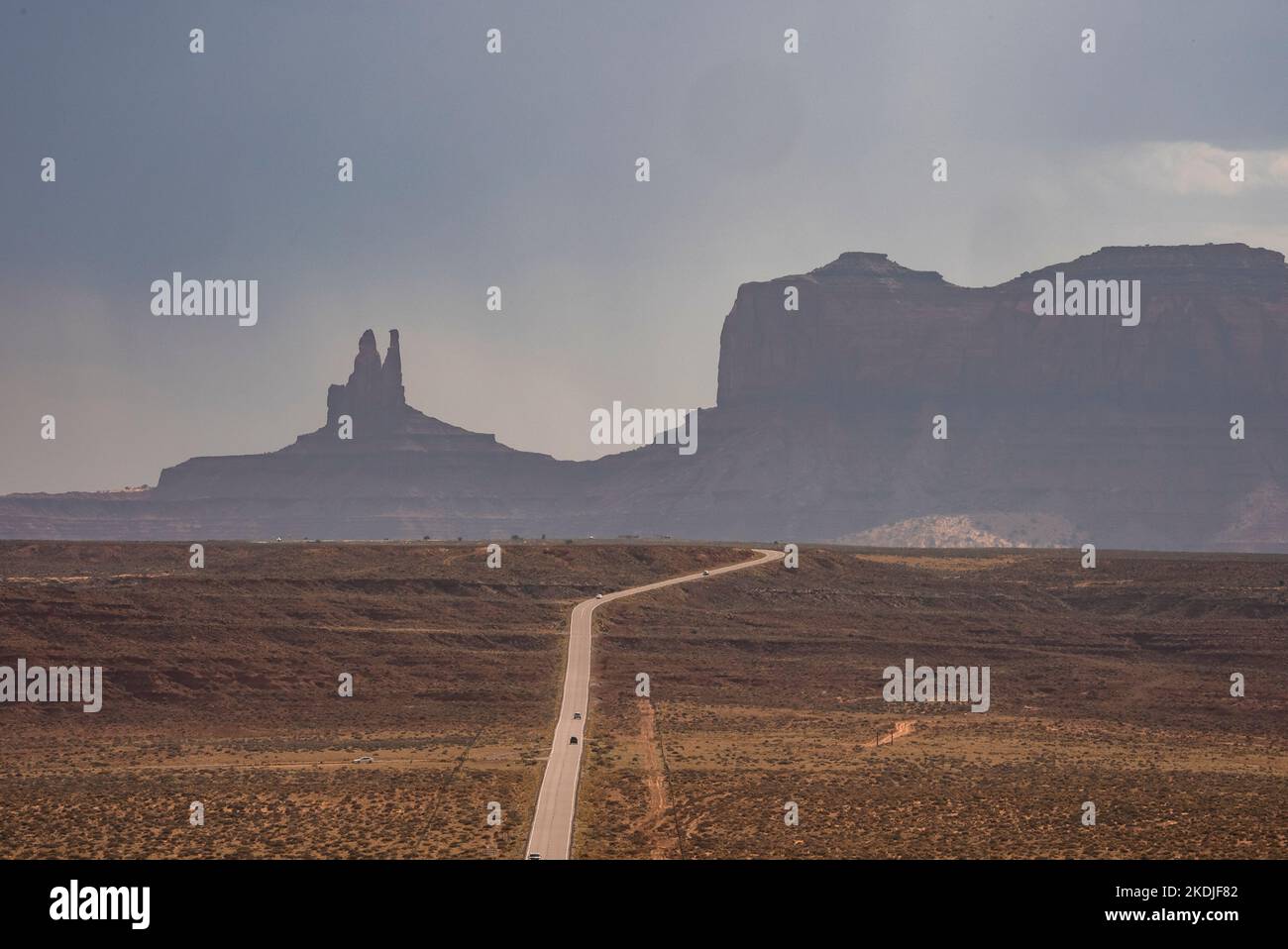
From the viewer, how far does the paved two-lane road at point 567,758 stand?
36812mm

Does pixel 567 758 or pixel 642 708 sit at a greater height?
pixel 567 758

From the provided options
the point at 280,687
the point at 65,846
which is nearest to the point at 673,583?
the point at 280,687

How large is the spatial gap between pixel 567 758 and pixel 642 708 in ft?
47.6

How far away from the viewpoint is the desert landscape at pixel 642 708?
39.4m

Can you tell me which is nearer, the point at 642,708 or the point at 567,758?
the point at 567,758

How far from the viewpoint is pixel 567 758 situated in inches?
2060

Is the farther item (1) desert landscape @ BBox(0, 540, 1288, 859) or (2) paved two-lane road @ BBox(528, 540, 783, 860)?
(1) desert landscape @ BBox(0, 540, 1288, 859)

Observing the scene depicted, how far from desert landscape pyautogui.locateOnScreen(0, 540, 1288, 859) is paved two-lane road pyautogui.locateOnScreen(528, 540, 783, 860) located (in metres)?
0.66

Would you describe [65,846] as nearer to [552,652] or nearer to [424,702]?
[424,702]

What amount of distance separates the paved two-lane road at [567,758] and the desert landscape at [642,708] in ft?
2.17

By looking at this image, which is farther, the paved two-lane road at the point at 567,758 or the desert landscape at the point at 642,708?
the desert landscape at the point at 642,708

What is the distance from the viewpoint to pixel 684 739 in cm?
5816

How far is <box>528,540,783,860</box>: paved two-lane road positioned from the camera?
121ft
